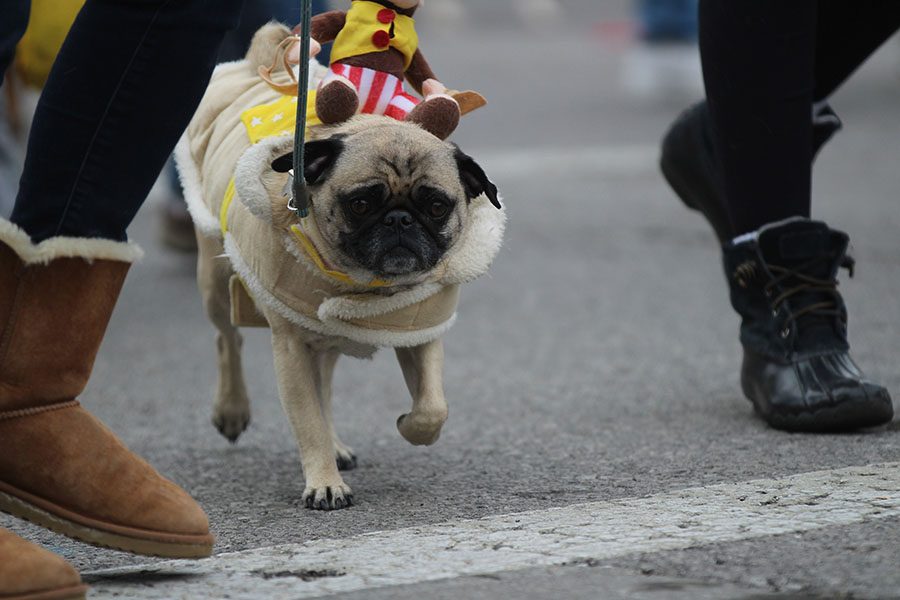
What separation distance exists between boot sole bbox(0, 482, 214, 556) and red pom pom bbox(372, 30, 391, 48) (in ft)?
3.97

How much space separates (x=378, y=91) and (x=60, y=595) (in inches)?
55.5

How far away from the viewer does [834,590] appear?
7.27 feet

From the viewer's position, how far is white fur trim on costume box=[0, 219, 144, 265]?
2.37 metres

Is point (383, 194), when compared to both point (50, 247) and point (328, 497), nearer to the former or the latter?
point (328, 497)

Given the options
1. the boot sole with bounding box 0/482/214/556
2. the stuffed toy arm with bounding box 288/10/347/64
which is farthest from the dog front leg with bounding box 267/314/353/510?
the boot sole with bounding box 0/482/214/556

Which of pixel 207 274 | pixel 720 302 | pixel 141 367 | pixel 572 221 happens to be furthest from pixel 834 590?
pixel 572 221

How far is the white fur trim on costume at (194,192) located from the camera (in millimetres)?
3451

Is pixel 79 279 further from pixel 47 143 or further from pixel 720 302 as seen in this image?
pixel 720 302

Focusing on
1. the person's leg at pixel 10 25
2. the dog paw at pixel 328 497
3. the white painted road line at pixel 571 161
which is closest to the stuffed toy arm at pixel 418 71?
the dog paw at pixel 328 497

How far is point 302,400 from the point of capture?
3.16 m

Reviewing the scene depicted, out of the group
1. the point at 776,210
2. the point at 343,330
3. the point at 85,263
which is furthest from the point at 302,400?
the point at 776,210

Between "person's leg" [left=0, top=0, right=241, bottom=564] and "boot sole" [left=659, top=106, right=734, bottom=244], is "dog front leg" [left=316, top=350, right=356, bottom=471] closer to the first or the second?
"person's leg" [left=0, top=0, right=241, bottom=564]

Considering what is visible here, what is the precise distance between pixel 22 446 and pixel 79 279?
0.29m

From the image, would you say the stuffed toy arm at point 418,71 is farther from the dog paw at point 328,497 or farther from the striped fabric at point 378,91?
the dog paw at point 328,497
